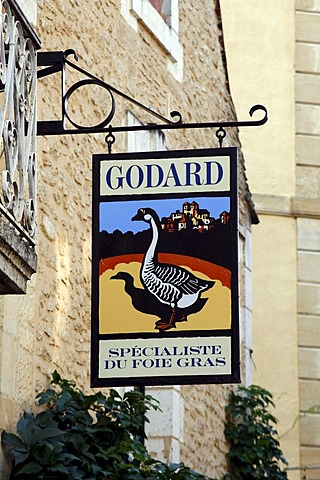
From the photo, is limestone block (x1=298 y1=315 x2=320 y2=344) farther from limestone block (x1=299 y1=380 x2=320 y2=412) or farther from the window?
the window

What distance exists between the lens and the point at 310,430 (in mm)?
15172

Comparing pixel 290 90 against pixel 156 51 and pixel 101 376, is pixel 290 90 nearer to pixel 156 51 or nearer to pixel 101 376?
pixel 156 51

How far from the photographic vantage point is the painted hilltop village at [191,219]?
296 inches

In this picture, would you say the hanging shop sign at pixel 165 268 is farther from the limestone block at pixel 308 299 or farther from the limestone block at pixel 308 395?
the limestone block at pixel 308 299

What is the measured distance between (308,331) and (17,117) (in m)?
9.32

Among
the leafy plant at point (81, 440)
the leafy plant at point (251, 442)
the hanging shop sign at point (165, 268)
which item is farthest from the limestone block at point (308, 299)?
the hanging shop sign at point (165, 268)

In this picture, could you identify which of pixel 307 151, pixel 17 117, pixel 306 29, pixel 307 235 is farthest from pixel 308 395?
pixel 17 117

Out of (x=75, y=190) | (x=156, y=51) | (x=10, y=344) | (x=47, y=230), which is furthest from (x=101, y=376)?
(x=156, y=51)

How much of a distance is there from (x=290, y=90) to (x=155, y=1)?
17.1 feet


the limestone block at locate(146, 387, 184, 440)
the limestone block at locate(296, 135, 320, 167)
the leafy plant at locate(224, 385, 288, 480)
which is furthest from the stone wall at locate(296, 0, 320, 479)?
the limestone block at locate(146, 387, 184, 440)

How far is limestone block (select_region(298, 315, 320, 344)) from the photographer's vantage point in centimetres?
1551

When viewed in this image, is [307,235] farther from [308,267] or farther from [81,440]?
[81,440]

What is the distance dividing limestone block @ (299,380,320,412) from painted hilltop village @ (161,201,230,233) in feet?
26.1

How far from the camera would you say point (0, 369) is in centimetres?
746
